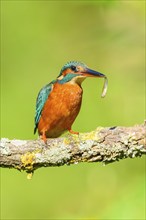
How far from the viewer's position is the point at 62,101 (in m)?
5.00

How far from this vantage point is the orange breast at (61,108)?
493 cm

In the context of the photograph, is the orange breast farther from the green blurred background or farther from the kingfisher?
the green blurred background

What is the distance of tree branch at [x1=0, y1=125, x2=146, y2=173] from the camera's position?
12.3 ft

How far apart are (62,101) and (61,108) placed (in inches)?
2.1

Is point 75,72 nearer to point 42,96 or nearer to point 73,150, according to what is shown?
point 42,96

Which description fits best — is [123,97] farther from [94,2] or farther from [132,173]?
[94,2]

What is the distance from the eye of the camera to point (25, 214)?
22.4ft

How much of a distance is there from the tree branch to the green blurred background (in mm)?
1225

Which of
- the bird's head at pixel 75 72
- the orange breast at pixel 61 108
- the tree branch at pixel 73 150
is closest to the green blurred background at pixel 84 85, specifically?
the bird's head at pixel 75 72

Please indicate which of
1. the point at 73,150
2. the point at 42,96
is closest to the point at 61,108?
the point at 42,96

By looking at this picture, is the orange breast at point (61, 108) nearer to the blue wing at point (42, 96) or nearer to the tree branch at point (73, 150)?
the blue wing at point (42, 96)

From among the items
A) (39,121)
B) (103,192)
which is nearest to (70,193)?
(103,192)

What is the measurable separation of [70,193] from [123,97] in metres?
1.17

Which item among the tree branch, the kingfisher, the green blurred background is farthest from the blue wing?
the tree branch
